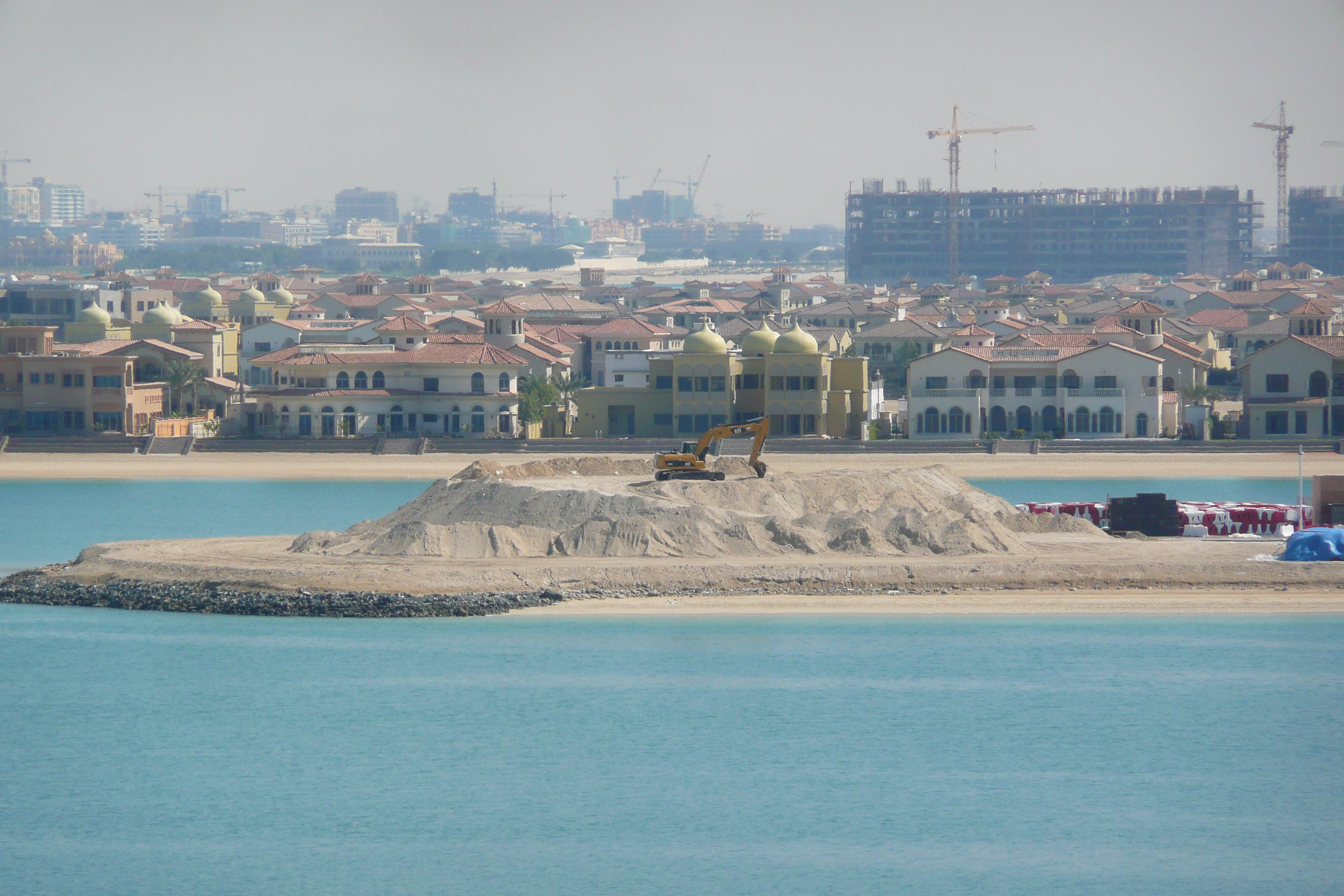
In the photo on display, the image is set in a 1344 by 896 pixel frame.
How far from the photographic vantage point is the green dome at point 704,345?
99750 mm

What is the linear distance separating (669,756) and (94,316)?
99259 mm

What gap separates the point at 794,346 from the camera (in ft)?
326

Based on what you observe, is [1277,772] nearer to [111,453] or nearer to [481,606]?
[481,606]

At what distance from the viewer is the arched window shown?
328 ft

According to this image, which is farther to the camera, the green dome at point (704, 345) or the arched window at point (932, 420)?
the arched window at point (932, 420)

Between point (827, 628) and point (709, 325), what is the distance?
4915 cm

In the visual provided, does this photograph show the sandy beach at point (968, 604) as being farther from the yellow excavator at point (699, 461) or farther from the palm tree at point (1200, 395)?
the palm tree at point (1200, 395)

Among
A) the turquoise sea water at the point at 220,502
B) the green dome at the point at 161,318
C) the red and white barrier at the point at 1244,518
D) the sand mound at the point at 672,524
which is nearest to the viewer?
the sand mound at the point at 672,524

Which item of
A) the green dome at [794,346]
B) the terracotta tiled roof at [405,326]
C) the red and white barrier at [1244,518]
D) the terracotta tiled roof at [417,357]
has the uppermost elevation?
the terracotta tiled roof at [405,326]

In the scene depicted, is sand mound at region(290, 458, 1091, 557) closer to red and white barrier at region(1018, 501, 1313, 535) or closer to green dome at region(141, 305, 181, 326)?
red and white barrier at region(1018, 501, 1313, 535)

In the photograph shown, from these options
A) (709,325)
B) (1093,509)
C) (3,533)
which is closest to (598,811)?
(1093,509)

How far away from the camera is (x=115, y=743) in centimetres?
4431

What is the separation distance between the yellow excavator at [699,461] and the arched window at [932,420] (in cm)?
3498

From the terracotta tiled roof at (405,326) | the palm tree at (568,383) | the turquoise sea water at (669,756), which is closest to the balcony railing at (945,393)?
the palm tree at (568,383)
